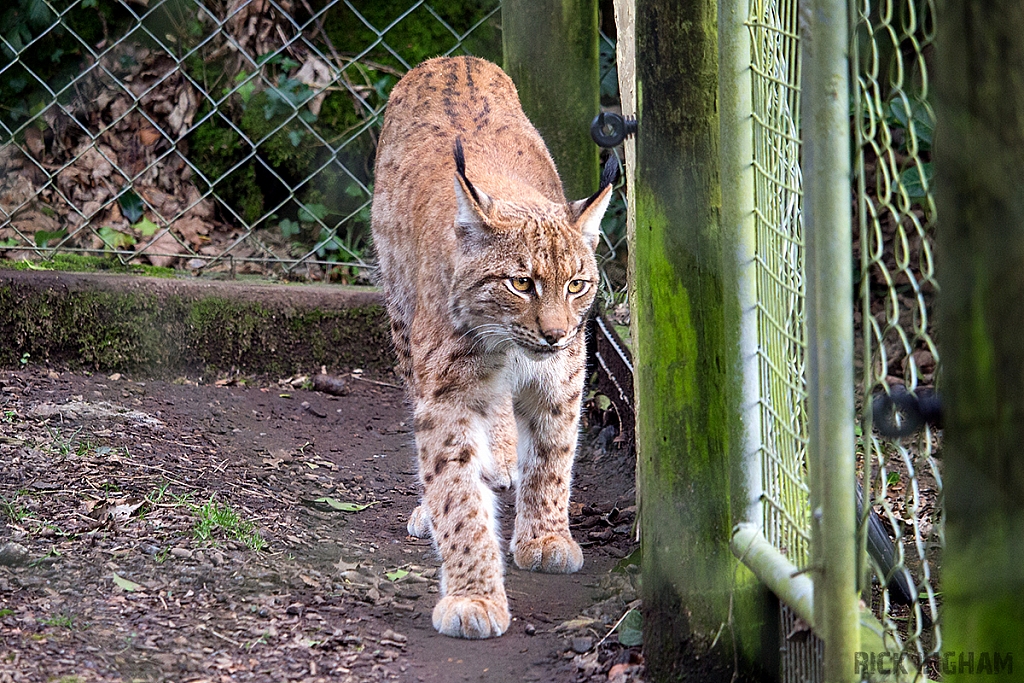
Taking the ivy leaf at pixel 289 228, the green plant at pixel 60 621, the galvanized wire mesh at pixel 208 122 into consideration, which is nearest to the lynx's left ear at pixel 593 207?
the green plant at pixel 60 621

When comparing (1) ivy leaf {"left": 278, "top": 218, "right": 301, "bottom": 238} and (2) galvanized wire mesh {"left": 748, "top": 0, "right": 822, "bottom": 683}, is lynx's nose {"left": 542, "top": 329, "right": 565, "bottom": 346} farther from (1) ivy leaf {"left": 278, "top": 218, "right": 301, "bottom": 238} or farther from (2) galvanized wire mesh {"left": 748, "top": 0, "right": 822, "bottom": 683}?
(1) ivy leaf {"left": 278, "top": 218, "right": 301, "bottom": 238}

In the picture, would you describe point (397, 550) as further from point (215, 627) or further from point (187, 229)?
point (187, 229)

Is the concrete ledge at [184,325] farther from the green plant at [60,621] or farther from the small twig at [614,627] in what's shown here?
the small twig at [614,627]

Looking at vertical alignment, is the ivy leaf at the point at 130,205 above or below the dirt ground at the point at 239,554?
above

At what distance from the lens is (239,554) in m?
2.87

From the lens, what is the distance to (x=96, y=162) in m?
5.34

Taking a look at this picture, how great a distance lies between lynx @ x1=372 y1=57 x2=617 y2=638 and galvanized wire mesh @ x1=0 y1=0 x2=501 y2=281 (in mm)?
1751

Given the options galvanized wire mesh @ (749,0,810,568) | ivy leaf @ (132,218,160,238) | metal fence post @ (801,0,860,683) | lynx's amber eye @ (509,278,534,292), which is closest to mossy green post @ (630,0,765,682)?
galvanized wire mesh @ (749,0,810,568)

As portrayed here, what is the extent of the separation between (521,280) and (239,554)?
110cm

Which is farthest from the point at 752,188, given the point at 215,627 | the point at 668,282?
the point at 215,627

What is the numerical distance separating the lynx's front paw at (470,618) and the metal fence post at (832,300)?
1.24 meters

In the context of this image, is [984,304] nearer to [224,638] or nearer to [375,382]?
[224,638]

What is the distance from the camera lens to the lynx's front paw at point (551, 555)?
311 cm

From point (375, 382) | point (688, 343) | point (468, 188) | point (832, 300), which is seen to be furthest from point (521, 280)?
point (375, 382)
